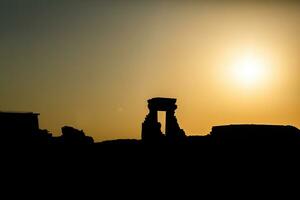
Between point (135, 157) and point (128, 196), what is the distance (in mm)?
5940

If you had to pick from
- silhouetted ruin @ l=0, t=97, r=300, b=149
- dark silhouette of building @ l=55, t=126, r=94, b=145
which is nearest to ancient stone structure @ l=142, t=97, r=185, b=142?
silhouetted ruin @ l=0, t=97, r=300, b=149

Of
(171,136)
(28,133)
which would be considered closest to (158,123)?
(171,136)

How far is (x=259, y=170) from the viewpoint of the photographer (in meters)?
26.7

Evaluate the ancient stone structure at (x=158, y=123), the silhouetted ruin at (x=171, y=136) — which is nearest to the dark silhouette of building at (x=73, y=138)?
the silhouetted ruin at (x=171, y=136)

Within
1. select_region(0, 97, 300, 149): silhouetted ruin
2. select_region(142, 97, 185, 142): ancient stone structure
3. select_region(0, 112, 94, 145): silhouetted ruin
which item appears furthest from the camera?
select_region(142, 97, 185, 142): ancient stone structure

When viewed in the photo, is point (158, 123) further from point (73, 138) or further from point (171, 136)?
point (73, 138)

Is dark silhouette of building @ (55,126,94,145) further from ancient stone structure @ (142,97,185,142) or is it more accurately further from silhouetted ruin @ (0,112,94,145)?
ancient stone structure @ (142,97,185,142)

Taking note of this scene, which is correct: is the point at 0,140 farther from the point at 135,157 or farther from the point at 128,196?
the point at 128,196

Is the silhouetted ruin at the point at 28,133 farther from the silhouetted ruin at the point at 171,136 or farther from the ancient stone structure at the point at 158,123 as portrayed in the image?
the ancient stone structure at the point at 158,123

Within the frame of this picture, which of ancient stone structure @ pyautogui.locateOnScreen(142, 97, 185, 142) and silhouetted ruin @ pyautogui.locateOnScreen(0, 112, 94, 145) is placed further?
ancient stone structure @ pyautogui.locateOnScreen(142, 97, 185, 142)

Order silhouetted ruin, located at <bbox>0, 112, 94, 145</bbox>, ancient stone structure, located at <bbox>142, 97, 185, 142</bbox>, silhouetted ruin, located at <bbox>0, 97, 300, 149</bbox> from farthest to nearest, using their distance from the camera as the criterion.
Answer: ancient stone structure, located at <bbox>142, 97, 185, 142</bbox>
silhouetted ruin, located at <bbox>0, 112, 94, 145</bbox>
silhouetted ruin, located at <bbox>0, 97, 300, 149</bbox>

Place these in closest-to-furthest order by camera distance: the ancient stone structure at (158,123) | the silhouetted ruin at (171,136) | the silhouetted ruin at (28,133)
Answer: the silhouetted ruin at (171,136) → the silhouetted ruin at (28,133) → the ancient stone structure at (158,123)

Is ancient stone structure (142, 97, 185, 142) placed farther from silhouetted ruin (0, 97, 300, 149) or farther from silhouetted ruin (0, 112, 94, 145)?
silhouetted ruin (0, 112, 94, 145)

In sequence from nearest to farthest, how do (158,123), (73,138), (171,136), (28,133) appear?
(73,138) → (171,136) → (28,133) → (158,123)
